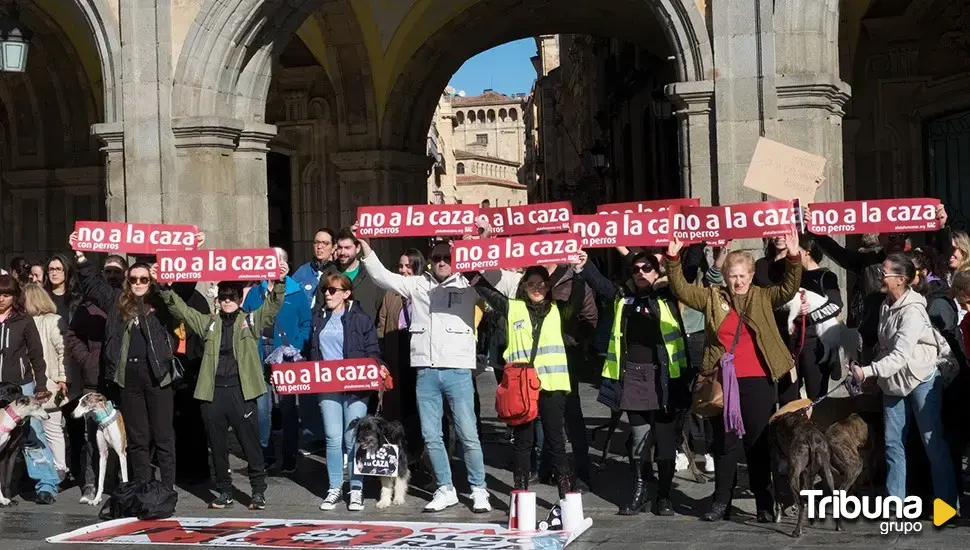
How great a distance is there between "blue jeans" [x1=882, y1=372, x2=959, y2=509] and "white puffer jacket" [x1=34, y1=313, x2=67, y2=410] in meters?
6.15

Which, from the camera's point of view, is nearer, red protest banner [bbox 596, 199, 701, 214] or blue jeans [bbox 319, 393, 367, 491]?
blue jeans [bbox 319, 393, 367, 491]

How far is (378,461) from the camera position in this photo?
31.7 ft

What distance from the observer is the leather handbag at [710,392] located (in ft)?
28.4

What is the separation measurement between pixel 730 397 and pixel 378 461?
2.48 metres

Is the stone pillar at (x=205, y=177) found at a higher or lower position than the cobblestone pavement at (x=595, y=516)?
higher

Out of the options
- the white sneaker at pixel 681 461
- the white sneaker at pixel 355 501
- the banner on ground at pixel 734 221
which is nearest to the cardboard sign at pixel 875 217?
the banner on ground at pixel 734 221

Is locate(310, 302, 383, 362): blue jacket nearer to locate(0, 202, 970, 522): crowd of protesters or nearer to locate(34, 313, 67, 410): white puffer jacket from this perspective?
locate(0, 202, 970, 522): crowd of protesters

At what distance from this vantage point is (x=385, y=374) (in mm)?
9945

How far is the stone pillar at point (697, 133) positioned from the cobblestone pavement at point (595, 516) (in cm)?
228

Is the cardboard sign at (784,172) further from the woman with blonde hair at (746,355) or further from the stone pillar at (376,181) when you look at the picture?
the stone pillar at (376,181)

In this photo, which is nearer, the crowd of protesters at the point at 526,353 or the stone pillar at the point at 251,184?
the crowd of protesters at the point at 526,353

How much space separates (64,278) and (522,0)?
29.3 feet

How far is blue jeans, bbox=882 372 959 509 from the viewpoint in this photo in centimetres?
869

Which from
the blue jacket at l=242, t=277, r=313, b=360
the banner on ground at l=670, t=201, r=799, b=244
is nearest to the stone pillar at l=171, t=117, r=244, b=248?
the blue jacket at l=242, t=277, r=313, b=360
